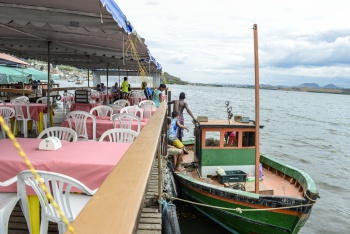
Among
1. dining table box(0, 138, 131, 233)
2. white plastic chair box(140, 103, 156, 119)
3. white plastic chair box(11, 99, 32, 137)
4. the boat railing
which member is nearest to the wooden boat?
white plastic chair box(140, 103, 156, 119)

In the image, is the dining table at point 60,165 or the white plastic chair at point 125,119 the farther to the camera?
the white plastic chair at point 125,119

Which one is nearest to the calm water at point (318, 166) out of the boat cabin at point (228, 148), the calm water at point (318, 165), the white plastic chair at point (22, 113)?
the calm water at point (318, 165)

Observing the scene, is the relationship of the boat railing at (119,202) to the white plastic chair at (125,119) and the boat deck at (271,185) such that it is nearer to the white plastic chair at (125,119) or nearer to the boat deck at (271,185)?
the white plastic chair at (125,119)

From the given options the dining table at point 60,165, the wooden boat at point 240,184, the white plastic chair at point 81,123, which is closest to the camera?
the dining table at point 60,165

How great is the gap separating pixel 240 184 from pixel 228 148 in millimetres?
969

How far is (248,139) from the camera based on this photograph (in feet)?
27.9

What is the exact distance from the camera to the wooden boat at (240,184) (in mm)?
6980

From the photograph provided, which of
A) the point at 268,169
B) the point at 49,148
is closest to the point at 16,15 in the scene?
the point at 49,148

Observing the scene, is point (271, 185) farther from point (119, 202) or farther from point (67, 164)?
point (119, 202)

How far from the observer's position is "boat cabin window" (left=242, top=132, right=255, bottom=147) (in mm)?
8422

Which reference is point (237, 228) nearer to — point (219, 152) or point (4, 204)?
point (219, 152)

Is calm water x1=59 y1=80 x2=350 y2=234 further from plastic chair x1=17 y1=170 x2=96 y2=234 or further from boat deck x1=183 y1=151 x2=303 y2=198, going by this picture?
plastic chair x1=17 y1=170 x2=96 y2=234

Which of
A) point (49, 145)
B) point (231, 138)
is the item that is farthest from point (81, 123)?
point (231, 138)

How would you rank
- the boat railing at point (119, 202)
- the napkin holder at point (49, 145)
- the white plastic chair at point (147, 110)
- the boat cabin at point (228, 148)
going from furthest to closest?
the white plastic chair at point (147, 110) < the boat cabin at point (228, 148) < the napkin holder at point (49, 145) < the boat railing at point (119, 202)
